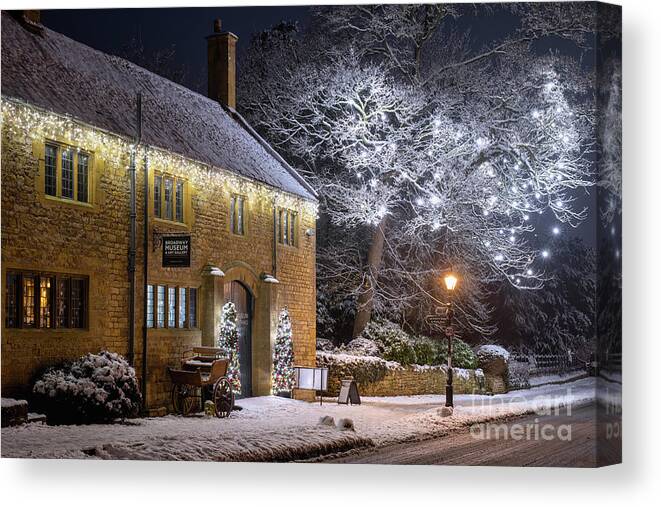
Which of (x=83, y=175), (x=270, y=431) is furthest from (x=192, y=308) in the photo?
(x=83, y=175)

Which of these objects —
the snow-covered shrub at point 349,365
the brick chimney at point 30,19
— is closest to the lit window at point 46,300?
the brick chimney at point 30,19

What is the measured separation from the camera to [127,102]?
14664mm

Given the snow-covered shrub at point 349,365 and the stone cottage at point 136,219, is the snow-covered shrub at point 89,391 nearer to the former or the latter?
the stone cottage at point 136,219

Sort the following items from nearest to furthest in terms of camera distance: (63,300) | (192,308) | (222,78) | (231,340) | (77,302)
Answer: (63,300), (77,302), (192,308), (231,340), (222,78)

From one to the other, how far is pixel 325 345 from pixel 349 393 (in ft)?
5.88

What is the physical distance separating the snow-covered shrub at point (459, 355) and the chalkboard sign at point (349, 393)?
8.80 ft

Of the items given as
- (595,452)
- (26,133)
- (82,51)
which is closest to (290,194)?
(82,51)

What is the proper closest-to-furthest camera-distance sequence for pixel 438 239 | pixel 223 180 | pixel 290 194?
1. pixel 223 180
2. pixel 290 194
3. pixel 438 239

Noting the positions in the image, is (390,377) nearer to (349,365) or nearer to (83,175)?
(349,365)

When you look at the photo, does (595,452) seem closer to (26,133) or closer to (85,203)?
(85,203)

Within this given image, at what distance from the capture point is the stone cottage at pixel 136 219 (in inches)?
499

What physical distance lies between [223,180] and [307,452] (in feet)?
16.4

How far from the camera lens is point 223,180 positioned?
619 inches

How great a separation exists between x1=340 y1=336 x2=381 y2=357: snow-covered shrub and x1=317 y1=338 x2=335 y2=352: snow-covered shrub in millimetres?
245
